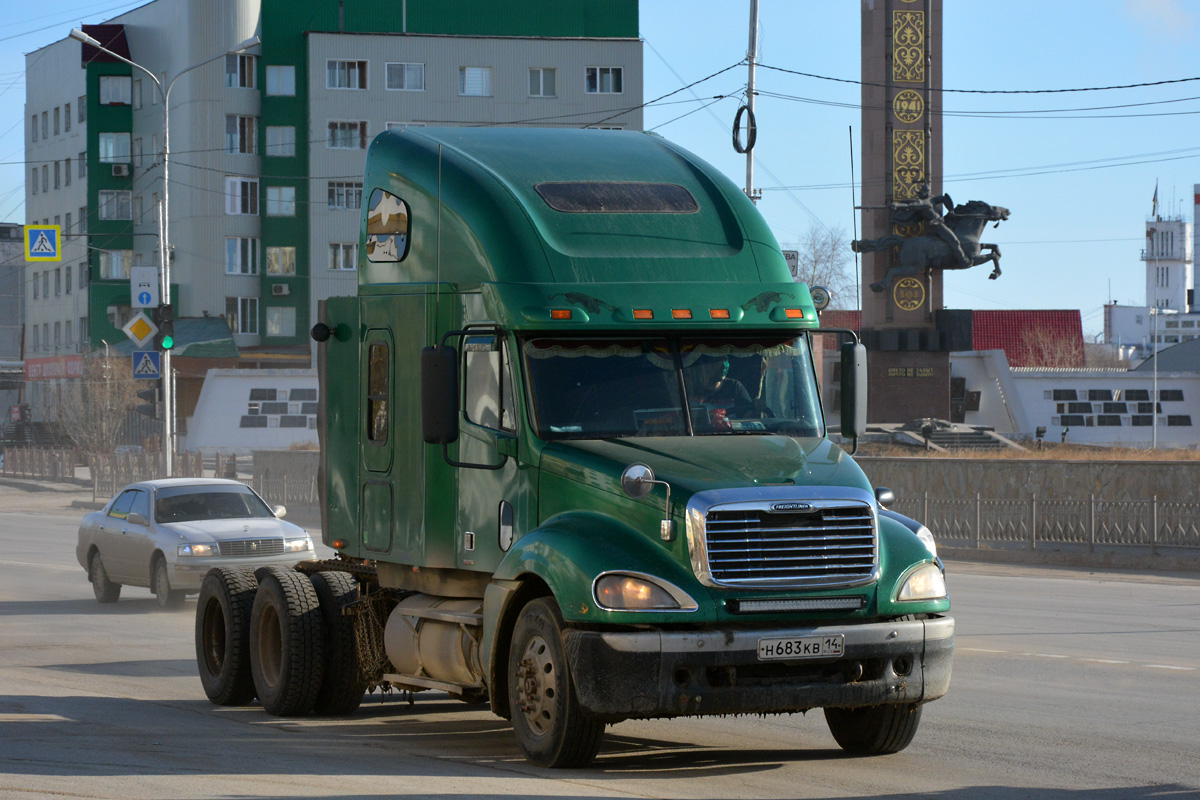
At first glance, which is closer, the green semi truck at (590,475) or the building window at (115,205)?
the green semi truck at (590,475)

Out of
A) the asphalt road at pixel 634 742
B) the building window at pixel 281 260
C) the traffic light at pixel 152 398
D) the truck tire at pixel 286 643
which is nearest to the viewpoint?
the asphalt road at pixel 634 742

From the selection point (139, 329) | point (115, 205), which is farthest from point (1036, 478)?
point (115, 205)

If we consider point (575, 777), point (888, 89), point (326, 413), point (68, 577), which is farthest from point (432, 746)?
point (888, 89)

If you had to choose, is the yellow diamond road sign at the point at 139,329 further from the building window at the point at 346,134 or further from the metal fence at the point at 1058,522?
the building window at the point at 346,134

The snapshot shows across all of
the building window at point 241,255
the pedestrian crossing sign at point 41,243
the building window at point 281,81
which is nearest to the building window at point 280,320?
the building window at point 241,255

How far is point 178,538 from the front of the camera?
1886 centimetres

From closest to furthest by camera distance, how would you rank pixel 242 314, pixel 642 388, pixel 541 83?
pixel 642 388, pixel 541 83, pixel 242 314

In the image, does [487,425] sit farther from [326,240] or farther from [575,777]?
[326,240]

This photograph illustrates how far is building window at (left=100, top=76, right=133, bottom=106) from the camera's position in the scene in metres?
82.9

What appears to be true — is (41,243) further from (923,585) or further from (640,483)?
(923,585)

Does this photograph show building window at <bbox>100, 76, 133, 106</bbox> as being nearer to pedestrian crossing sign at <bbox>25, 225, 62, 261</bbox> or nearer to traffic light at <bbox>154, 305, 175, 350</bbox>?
pedestrian crossing sign at <bbox>25, 225, 62, 261</bbox>

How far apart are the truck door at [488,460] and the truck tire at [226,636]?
2.62m

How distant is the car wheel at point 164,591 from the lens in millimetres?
18781

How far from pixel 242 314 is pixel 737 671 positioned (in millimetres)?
74114
